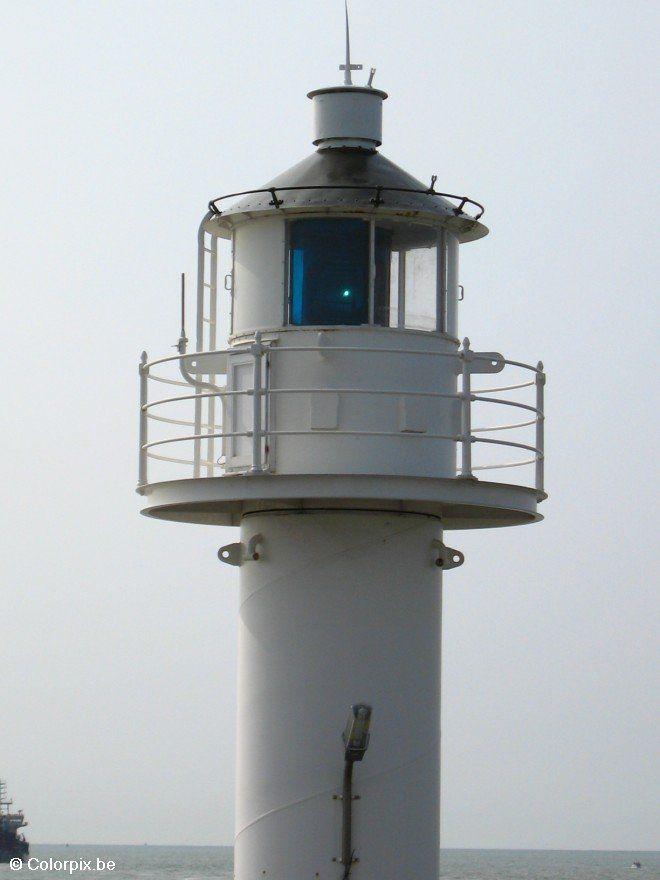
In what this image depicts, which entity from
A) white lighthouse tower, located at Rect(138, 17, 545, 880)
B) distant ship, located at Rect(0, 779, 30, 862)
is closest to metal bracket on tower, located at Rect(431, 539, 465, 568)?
white lighthouse tower, located at Rect(138, 17, 545, 880)

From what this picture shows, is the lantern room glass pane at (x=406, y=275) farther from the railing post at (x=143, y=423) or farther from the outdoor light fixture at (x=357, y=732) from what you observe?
the outdoor light fixture at (x=357, y=732)

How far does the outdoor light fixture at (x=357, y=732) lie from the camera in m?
13.8

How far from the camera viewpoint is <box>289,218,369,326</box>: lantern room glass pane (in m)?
14.5

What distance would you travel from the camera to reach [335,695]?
1424 cm

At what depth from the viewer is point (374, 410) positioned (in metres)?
14.2

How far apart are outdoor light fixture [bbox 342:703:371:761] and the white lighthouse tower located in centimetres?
2

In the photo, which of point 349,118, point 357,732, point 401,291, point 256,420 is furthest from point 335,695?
point 349,118

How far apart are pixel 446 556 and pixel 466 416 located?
1343 mm

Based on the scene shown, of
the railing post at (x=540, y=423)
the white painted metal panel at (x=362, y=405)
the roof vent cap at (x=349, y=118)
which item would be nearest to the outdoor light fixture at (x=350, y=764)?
the white painted metal panel at (x=362, y=405)

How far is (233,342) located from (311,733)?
3.21 m

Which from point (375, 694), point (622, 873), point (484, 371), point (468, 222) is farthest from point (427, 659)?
point (622, 873)

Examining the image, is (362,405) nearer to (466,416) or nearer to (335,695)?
(466,416)

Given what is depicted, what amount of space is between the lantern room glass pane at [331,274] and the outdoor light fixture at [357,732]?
3.06 meters

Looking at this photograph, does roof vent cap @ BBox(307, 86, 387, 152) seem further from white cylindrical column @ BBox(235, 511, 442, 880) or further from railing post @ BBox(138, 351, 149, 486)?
white cylindrical column @ BBox(235, 511, 442, 880)
